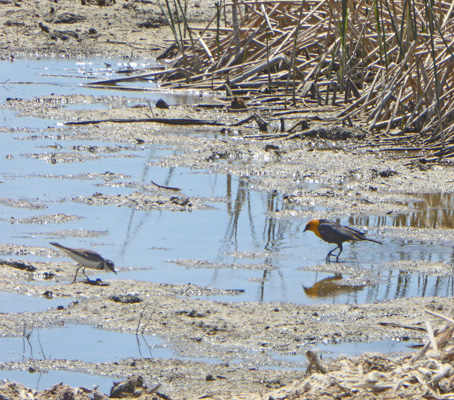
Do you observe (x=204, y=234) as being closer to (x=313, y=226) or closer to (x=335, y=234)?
(x=313, y=226)

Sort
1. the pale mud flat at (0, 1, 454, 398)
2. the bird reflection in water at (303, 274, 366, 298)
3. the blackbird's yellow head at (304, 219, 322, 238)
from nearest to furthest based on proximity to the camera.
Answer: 1. the pale mud flat at (0, 1, 454, 398)
2. the bird reflection in water at (303, 274, 366, 298)
3. the blackbird's yellow head at (304, 219, 322, 238)

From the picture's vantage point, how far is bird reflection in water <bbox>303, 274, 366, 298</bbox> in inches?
215

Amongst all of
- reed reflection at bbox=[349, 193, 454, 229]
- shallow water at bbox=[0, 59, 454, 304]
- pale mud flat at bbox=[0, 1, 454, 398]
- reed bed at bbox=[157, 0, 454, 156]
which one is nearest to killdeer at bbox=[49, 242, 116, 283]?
pale mud flat at bbox=[0, 1, 454, 398]

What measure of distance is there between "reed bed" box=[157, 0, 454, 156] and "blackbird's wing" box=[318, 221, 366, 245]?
2559 mm

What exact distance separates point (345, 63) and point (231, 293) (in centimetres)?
589

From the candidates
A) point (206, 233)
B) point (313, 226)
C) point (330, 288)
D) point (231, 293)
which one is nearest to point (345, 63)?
point (313, 226)

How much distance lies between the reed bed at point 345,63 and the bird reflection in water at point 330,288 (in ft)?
10.4

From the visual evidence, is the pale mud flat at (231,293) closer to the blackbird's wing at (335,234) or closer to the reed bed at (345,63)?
the blackbird's wing at (335,234)

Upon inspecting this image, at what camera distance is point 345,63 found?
418 inches

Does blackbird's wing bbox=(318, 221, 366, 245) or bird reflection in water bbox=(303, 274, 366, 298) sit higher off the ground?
blackbird's wing bbox=(318, 221, 366, 245)

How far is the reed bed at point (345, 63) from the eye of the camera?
30.5 ft

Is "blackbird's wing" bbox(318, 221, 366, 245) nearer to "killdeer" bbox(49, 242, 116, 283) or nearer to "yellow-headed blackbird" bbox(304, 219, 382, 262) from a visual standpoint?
"yellow-headed blackbird" bbox(304, 219, 382, 262)

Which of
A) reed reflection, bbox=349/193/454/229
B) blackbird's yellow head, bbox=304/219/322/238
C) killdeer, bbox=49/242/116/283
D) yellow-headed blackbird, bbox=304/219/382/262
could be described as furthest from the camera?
reed reflection, bbox=349/193/454/229

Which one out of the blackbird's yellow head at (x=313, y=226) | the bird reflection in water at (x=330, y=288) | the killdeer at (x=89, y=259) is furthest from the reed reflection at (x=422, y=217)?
the killdeer at (x=89, y=259)
